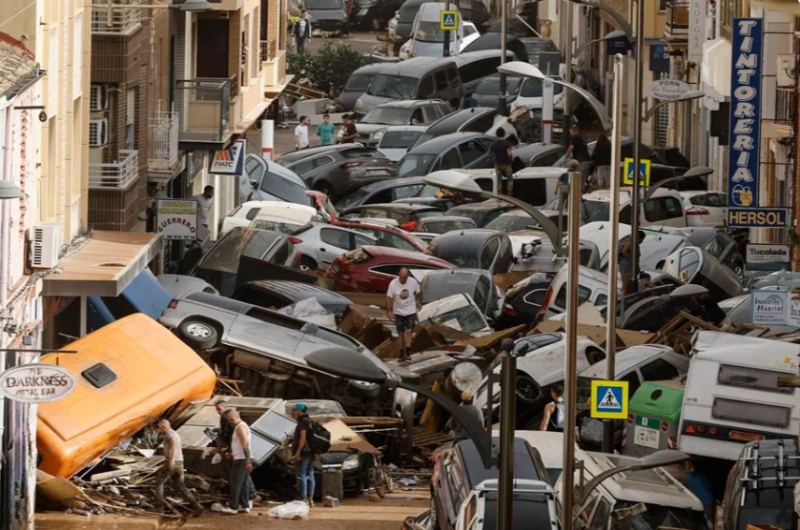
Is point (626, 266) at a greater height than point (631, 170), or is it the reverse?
point (631, 170)

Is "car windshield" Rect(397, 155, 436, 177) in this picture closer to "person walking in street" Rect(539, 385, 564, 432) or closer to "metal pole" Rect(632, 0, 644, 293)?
"metal pole" Rect(632, 0, 644, 293)

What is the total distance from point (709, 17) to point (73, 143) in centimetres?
2854

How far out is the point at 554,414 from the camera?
24922mm

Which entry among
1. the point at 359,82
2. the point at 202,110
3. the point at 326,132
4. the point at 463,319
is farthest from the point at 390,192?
the point at 359,82

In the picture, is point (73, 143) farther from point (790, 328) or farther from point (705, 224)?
point (705, 224)

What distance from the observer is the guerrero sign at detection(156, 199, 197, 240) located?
32844 millimetres

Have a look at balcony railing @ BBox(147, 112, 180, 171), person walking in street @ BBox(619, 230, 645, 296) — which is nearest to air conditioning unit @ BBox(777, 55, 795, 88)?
person walking in street @ BBox(619, 230, 645, 296)

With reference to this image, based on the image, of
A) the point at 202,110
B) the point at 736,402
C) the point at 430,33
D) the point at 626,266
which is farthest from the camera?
the point at 430,33

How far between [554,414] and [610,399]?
302 centimetres

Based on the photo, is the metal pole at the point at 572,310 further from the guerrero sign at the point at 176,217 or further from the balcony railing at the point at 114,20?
the guerrero sign at the point at 176,217

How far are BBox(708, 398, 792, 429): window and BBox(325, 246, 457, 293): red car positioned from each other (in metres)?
12.7

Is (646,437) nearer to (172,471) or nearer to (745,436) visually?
(745,436)

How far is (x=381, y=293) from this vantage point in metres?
34.2

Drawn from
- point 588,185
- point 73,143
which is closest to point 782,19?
point 588,185
